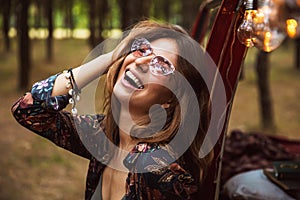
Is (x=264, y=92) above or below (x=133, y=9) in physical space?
below

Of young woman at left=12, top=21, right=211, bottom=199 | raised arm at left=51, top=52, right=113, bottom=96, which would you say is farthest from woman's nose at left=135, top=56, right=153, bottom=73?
raised arm at left=51, top=52, right=113, bottom=96

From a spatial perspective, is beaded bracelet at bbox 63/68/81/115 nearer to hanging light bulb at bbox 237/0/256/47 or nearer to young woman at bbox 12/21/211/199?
young woman at bbox 12/21/211/199

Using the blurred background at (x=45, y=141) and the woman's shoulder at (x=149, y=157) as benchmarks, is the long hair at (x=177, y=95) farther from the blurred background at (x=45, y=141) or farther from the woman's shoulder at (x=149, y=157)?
the blurred background at (x=45, y=141)

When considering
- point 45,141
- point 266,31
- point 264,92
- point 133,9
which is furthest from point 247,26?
point 133,9

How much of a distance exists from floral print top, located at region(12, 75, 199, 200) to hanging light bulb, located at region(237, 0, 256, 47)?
18.7 inches

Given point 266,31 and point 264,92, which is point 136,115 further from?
point 264,92

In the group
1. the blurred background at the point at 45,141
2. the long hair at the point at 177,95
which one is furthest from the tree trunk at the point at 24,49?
the long hair at the point at 177,95

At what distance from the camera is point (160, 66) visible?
156cm

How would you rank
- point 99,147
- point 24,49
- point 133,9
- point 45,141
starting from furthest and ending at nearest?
point 24,49
point 133,9
point 45,141
point 99,147

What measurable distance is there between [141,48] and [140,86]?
13 centimetres

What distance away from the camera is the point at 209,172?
81.3 inches

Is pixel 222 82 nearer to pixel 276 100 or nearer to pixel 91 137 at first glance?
pixel 91 137

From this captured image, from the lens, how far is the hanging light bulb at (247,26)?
1.70 meters

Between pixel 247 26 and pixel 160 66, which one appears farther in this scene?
pixel 247 26
